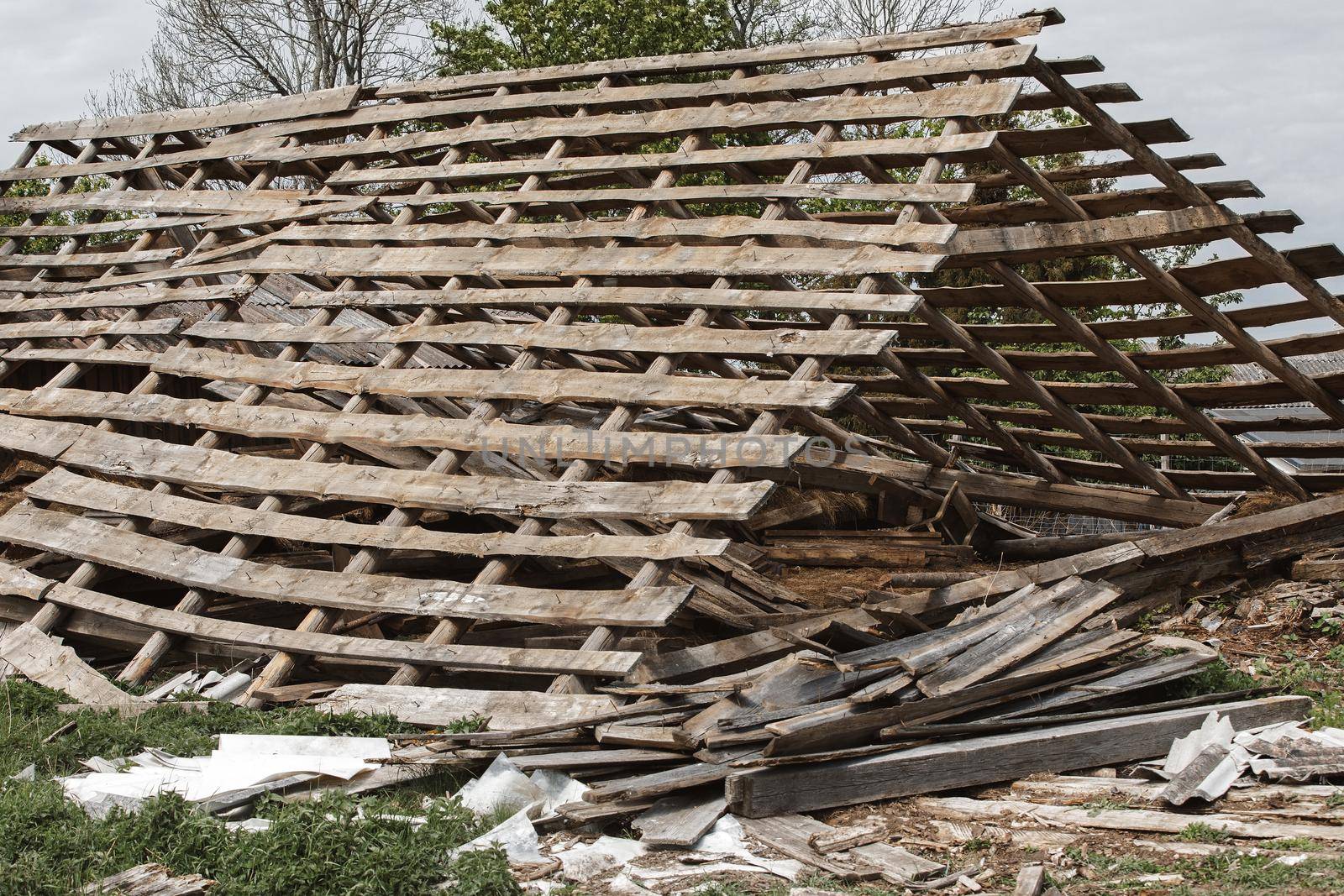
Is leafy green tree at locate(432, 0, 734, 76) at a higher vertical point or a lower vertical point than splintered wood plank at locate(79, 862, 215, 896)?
higher

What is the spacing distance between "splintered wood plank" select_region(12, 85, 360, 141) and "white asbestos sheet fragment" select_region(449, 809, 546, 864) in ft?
28.4

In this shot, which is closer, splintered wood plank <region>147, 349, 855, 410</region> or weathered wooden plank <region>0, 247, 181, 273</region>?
splintered wood plank <region>147, 349, 855, 410</region>

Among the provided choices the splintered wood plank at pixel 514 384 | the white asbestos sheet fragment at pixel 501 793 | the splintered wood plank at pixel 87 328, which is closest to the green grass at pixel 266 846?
the white asbestos sheet fragment at pixel 501 793

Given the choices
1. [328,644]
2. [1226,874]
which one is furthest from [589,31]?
[1226,874]

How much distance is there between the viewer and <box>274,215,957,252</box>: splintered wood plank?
27.4 ft

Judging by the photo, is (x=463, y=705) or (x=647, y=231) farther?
(x=647, y=231)

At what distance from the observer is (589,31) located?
83.8 feet

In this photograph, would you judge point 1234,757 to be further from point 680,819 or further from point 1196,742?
point 680,819

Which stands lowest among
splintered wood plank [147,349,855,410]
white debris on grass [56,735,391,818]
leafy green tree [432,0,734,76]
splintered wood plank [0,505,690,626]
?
white debris on grass [56,735,391,818]

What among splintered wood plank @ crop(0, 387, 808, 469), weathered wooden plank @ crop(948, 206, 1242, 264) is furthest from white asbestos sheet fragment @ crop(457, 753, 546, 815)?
weathered wooden plank @ crop(948, 206, 1242, 264)

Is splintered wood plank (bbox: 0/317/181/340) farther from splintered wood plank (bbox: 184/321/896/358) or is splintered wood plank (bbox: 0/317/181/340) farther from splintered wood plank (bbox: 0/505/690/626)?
splintered wood plank (bbox: 0/505/690/626)

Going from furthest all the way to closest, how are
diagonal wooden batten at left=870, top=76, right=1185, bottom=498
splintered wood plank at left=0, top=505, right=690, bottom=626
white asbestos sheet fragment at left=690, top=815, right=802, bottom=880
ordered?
diagonal wooden batten at left=870, top=76, right=1185, bottom=498
splintered wood plank at left=0, top=505, right=690, bottom=626
white asbestos sheet fragment at left=690, top=815, right=802, bottom=880

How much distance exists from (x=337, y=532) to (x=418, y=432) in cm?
91

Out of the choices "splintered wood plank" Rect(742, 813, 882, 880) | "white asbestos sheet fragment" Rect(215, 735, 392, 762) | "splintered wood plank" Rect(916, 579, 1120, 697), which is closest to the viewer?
"splintered wood plank" Rect(742, 813, 882, 880)
